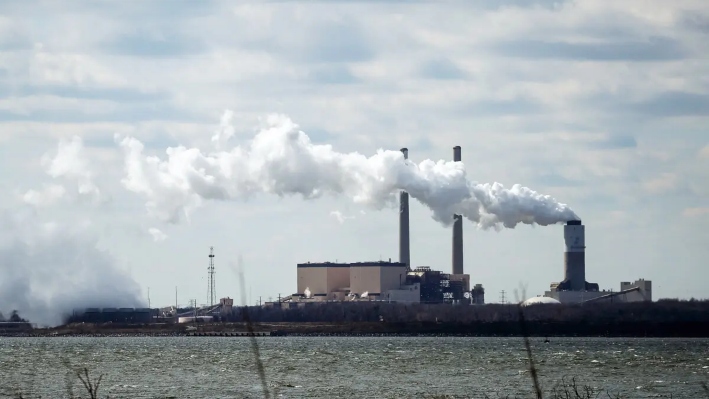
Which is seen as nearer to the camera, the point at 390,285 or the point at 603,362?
the point at 603,362

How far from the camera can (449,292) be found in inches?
7490

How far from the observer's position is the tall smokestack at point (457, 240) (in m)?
180

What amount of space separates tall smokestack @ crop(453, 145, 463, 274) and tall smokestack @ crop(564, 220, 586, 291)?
670 inches

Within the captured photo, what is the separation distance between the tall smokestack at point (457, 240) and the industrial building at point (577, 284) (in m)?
15.5

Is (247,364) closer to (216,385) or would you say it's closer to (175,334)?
(216,385)

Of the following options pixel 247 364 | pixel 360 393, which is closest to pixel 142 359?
pixel 247 364

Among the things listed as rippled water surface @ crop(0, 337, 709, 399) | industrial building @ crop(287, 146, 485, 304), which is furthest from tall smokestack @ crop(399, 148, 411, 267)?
rippled water surface @ crop(0, 337, 709, 399)

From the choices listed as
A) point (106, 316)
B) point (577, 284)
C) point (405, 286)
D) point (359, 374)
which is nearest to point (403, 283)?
point (405, 286)

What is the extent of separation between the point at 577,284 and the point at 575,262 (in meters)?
3.41

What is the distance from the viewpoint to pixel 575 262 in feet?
575

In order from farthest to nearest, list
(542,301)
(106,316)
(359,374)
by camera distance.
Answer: (106,316) < (542,301) < (359,374)

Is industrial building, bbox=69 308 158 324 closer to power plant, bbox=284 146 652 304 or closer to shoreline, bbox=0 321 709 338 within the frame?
shoreline, bbox=0 321 709 338

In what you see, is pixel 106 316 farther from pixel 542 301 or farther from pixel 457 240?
pixel 542 301

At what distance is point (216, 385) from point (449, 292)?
137 metres
